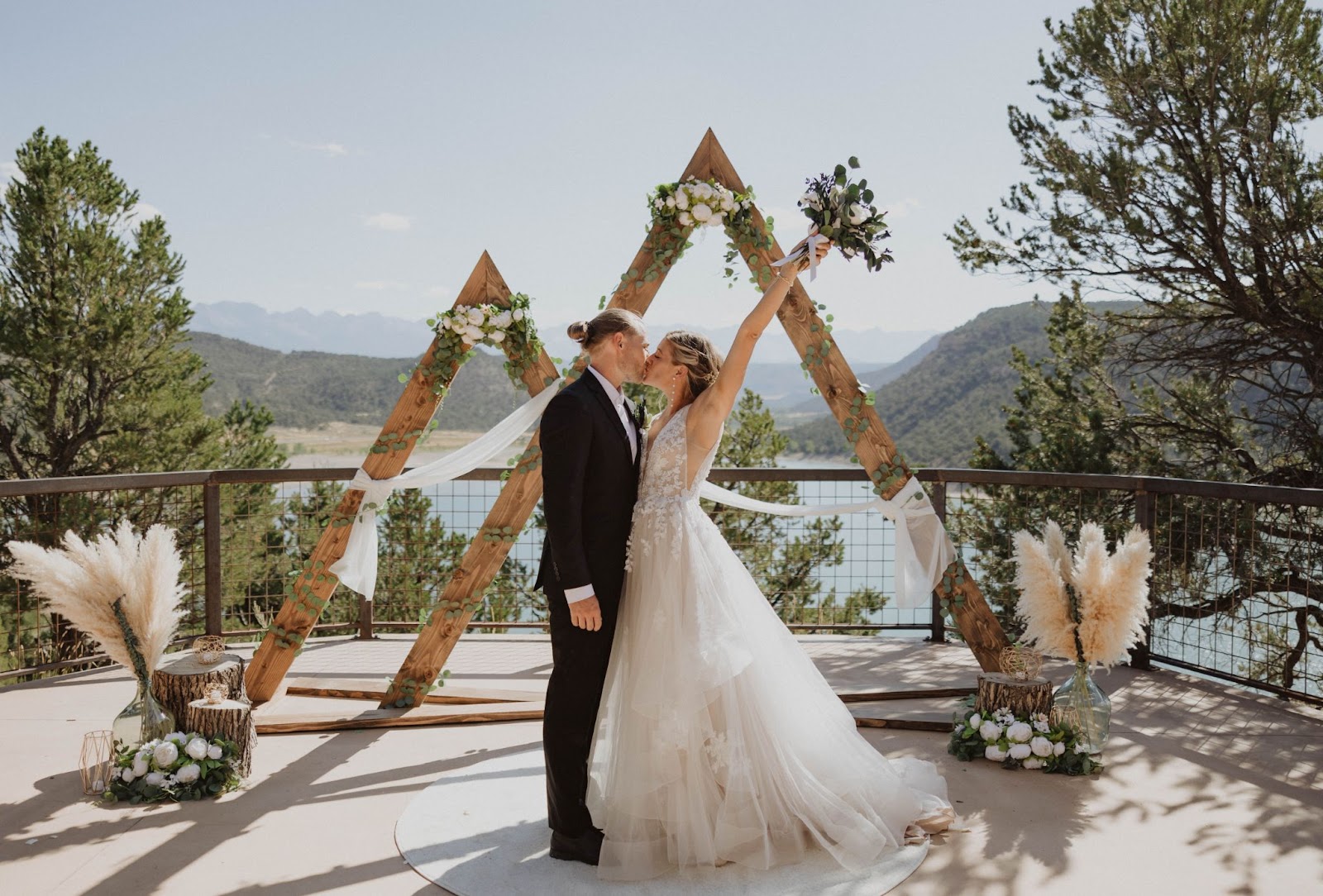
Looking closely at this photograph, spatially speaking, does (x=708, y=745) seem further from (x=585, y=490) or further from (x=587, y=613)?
(x=585, y=490)

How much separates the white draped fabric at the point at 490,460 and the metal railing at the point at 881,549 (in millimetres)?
451

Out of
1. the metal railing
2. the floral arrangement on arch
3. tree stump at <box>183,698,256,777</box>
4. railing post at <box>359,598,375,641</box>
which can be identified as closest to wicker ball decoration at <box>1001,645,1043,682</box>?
the metal railing

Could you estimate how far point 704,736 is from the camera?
9.32 feet

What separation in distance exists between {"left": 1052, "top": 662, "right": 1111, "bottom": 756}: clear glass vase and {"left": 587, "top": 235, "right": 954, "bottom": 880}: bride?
992 millimetres

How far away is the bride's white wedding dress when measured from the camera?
2812 mm

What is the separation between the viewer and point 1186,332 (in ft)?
26.3

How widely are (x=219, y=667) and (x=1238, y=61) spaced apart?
818 cm

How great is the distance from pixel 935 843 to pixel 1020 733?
2.92 ft

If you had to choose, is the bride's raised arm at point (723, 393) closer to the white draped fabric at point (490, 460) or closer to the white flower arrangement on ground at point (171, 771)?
the white draped fabric at point (490, 460)

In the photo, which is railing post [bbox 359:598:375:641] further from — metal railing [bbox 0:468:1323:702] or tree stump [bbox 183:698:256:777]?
tree stump [bbox 183:698:256:777]

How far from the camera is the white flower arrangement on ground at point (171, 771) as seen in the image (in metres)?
3.45

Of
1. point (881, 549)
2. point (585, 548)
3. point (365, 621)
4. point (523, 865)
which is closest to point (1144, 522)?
point (881, 549)

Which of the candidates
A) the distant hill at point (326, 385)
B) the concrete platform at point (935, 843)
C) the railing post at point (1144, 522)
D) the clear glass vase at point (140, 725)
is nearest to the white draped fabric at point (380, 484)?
the concrete platform at point (935, 843)

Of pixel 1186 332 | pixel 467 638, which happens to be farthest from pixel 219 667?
pixel 1186 332
